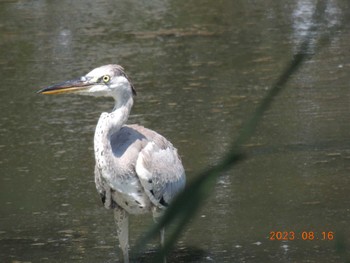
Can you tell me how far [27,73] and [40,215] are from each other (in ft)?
11.7

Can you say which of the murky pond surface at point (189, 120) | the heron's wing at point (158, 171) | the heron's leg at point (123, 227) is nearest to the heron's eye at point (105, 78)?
the heron's wing at point (158, 171)

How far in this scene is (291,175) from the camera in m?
6.58

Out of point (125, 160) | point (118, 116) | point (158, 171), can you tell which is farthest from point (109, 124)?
point (158, 171)

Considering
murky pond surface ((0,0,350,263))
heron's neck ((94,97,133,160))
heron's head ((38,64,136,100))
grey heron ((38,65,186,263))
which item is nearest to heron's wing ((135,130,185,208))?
grey heron ((38,65,186,263))

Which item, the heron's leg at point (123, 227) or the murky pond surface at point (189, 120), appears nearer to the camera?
the heron's leg at point (123, 227)

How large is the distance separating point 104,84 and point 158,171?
1.89 feet

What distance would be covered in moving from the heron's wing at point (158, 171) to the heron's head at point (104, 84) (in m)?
0.32

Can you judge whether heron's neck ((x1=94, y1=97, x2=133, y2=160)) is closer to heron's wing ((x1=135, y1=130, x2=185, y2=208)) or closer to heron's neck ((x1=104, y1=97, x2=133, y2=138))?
heron's neck ((x1=104, y1=97, x2=133, y2=138))

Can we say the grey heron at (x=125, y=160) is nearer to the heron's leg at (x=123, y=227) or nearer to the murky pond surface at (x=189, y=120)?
the heron's leg at (x=123, y=227)

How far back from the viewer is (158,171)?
194 inches

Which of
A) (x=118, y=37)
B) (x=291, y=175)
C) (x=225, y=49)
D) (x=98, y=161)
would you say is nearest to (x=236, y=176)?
(x=291, y=175)

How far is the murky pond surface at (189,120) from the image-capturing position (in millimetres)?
5680

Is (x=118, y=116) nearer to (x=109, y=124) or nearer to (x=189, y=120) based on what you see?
(x=109, y=124)

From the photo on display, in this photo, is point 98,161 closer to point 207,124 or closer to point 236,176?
point 236,176
